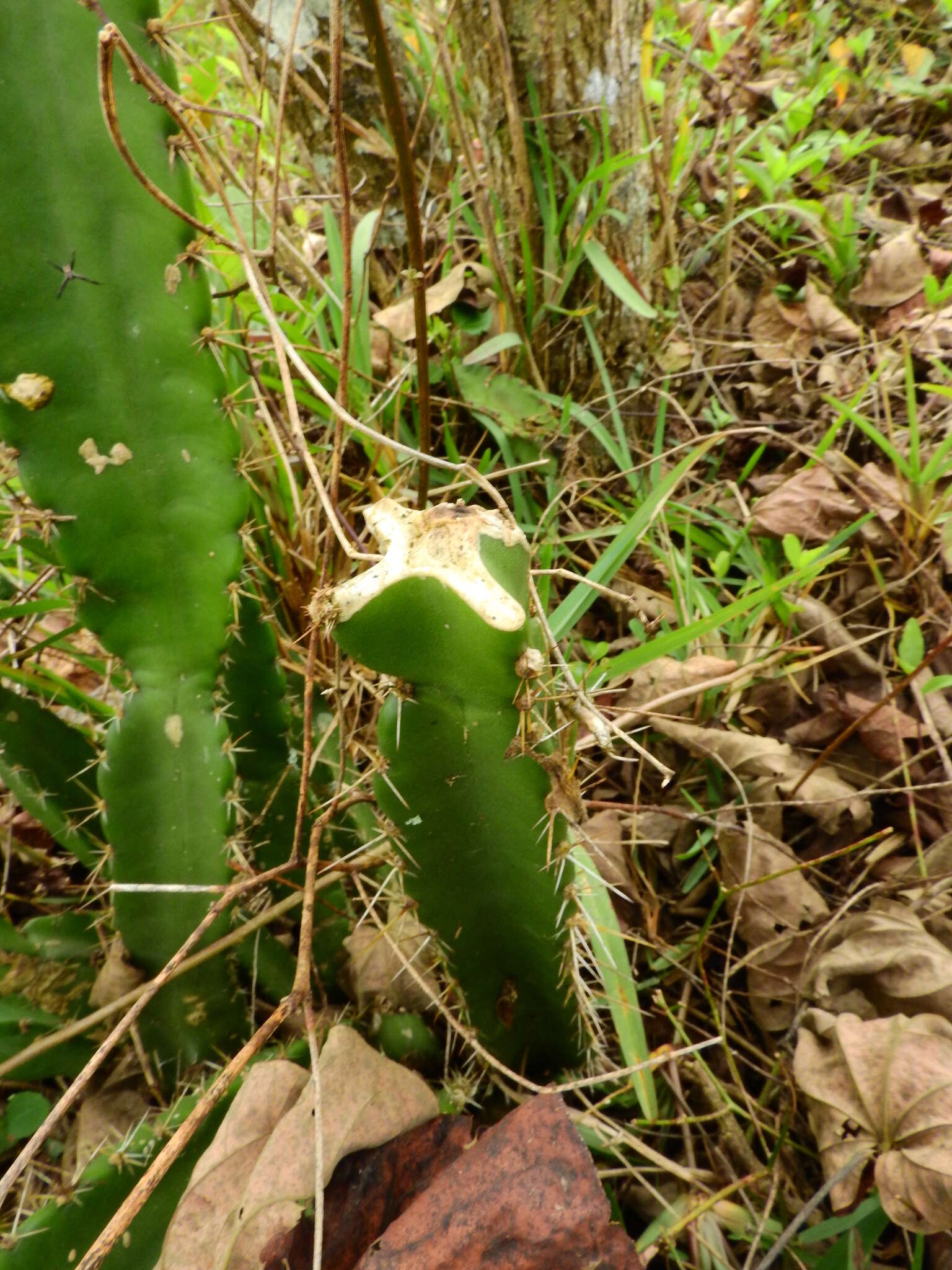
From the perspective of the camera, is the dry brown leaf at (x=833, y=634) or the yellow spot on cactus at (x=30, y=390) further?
the dry brown leaf at (x=833, y=634)

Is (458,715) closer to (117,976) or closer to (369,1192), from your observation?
(369,1192)

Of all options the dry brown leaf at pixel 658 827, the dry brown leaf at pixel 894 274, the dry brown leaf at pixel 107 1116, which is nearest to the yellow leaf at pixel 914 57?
the dry brown leaf at pixel 894 274

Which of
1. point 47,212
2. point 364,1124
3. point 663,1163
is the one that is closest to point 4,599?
point 47,212

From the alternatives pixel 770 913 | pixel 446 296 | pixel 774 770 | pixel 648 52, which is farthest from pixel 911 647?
pixel 648 52

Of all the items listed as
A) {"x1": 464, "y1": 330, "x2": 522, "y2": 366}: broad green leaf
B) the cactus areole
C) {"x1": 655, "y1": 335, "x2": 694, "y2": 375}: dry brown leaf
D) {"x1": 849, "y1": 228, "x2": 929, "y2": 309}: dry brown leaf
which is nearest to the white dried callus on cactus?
the cactus areole

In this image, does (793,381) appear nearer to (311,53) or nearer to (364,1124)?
(311,53)

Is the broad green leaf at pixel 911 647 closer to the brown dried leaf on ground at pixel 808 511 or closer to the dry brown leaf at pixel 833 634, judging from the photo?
the dry brown leaf at pixel 833 634

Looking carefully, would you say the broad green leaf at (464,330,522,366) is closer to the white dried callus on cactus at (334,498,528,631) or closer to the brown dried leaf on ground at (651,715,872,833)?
the brown dried leaf on ground at (651,715,872,833)
